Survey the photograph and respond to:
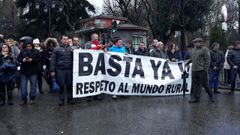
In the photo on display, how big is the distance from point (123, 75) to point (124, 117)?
2905 mm

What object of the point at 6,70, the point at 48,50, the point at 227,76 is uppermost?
the point at 48,50

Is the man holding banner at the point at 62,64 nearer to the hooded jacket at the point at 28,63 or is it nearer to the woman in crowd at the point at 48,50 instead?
the hooded jacket at the point at 28,63

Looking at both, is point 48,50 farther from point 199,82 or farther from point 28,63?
point 199,82

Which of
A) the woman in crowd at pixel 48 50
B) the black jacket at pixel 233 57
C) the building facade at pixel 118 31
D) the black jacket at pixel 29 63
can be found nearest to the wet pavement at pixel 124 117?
the black jacket at pixel 29 63

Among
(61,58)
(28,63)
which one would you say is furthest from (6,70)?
(61,58)

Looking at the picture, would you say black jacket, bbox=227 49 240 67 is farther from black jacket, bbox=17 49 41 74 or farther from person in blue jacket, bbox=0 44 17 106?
person in blue jacket, bbox=0 44 17 106

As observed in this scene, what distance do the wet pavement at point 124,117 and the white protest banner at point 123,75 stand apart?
0.35 metres

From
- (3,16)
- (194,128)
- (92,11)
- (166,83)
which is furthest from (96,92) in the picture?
(3,16)

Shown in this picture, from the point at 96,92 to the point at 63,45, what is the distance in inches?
62.5

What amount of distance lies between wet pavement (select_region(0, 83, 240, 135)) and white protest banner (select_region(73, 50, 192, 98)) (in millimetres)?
346

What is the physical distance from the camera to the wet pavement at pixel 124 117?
7.77 meters

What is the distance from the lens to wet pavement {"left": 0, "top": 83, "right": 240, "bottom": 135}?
25.5 feet

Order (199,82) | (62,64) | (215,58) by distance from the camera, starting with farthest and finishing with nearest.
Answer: (215,58), (199,82), (62,64)

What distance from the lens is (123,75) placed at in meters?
11.8
